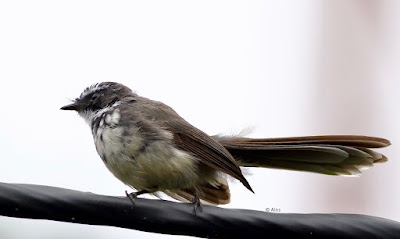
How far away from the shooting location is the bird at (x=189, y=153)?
5.27 metres

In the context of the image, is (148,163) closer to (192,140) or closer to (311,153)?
(192,140)

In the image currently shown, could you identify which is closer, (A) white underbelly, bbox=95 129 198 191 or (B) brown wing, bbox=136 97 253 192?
(B) brown wing, bbox=136 97 253 192

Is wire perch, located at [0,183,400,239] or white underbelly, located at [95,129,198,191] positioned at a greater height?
white underbelly, located at [95,129,198,191]

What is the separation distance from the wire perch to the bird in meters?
0.87

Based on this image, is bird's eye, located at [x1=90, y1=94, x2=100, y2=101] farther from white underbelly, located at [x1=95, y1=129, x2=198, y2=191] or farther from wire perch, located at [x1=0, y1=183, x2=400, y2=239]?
wire perch, located at [x1=0, y1=183, x2=400, y2=239]

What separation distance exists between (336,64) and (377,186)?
2503mm

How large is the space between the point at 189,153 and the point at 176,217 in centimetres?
121

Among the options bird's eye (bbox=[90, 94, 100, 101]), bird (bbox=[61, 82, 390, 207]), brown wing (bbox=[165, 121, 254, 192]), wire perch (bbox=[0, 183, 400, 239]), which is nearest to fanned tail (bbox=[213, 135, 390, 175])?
bird (bbox=[61, 82, 390, 207])

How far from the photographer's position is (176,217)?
4.18 metres

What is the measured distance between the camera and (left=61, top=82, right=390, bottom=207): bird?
5266mm

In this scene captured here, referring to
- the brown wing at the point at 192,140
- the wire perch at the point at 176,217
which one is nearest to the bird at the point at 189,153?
the brown wing at the point at 192,140

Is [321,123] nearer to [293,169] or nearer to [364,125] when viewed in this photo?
[364,125]

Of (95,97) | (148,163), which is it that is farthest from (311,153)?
(95,97)

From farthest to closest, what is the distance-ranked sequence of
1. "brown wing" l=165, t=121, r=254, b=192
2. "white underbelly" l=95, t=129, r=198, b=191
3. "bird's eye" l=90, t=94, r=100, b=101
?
1. "bird's eye" l=90, t=94, r=100, b=101
2. "white underbelly" l=95, t=129, r=198, b=191
3. "brown wing" l=165, t=121, r=254, b=192
